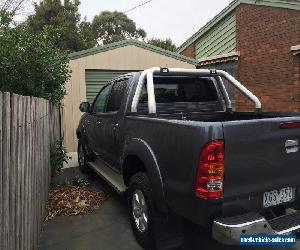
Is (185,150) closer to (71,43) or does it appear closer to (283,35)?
(283,35)

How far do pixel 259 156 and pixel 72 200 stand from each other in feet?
12.9

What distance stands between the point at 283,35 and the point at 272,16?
0.90 m

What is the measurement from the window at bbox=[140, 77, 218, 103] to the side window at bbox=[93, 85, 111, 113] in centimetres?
144

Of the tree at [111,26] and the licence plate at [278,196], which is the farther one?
the tree at [111,26]

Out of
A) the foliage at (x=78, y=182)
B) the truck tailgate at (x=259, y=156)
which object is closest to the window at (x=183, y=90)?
the truck tailgate at (x=259, y=156)

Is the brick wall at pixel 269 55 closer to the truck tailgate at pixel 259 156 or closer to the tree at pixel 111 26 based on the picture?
the truck tailgate at pixel 259 156

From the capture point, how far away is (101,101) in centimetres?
666

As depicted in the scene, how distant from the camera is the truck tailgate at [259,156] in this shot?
3092mm

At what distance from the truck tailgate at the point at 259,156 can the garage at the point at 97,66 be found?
8.37m

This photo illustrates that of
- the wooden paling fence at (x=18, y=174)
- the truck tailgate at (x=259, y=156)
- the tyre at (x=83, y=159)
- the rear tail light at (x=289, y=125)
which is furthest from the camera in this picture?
the tyre at (x=83, y=159)

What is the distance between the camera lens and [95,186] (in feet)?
23.5

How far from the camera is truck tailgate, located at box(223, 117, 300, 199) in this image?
3092mm

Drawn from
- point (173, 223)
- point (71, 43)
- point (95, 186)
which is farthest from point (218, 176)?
point (71, 43)

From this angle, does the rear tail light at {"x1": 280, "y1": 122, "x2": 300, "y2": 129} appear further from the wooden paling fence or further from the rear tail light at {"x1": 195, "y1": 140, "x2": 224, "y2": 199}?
the wooden paling fence
